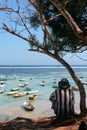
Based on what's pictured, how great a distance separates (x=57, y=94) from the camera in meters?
8.76

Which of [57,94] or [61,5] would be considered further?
[57,94]

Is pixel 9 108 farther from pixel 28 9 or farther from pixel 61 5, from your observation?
pixel 61 5

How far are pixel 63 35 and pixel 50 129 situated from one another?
120 inches

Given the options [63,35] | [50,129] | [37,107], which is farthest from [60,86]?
[37,107]

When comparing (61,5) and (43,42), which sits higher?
(61,5)

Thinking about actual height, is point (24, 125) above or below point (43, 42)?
below

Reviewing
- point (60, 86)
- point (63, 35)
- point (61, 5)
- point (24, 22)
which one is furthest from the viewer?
point (63, 35)

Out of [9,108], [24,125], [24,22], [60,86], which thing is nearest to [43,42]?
[24,22]

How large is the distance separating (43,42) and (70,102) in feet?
5.99

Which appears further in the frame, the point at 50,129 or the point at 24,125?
the point at 24,125

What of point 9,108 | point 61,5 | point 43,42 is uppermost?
point 61,5

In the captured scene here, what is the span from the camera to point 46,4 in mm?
9867

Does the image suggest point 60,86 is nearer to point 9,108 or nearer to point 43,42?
point 43,42

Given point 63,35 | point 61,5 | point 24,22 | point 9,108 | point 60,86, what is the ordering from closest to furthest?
point 61,5
point 60,86
point 24,22
point 63,35
point 9,108
